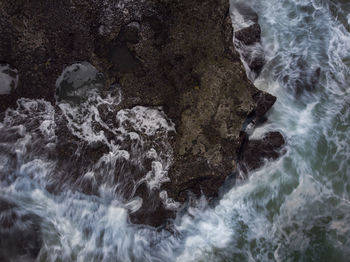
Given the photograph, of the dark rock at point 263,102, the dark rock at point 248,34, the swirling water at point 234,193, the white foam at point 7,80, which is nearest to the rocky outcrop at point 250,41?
the dark rock at point 248,34

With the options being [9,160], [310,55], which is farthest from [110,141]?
[310,55]

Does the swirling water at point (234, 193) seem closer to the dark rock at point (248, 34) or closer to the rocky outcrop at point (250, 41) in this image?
the rocky outcrop at point (250, 41)

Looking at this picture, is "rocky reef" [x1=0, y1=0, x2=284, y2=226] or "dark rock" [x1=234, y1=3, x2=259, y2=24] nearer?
"rocky reef" [x1=0, y1=0, x2=284, y2=226]

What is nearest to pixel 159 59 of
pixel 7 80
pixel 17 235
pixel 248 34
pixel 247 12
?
pixel 248 34

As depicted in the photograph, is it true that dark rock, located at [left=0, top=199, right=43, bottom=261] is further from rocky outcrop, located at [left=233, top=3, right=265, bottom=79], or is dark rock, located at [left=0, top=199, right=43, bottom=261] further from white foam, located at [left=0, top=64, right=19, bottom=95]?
rocky outcrop, located at [left=233, top=3, right=265, bottom=79]

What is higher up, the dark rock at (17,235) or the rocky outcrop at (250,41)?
the rocky outcrop at (250,41)

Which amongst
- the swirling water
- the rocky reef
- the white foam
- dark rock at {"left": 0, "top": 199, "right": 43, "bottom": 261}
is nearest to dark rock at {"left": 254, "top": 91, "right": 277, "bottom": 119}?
the rocky reef

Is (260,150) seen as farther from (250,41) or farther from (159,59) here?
(159,59)
